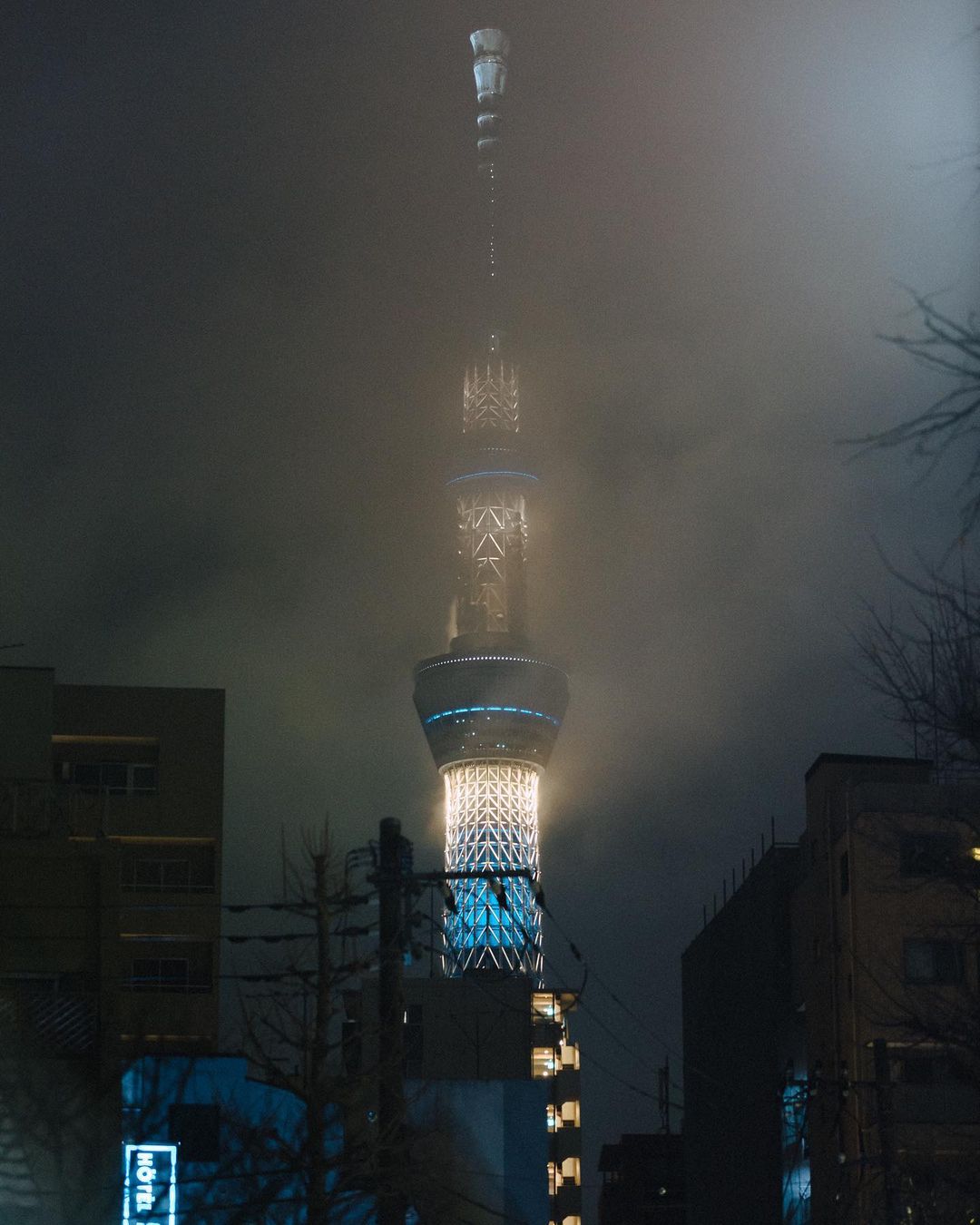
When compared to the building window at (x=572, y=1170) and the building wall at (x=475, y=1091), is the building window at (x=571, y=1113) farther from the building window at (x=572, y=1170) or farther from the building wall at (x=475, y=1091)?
the building wall at (x=475, y=1091)

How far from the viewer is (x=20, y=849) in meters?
29.7

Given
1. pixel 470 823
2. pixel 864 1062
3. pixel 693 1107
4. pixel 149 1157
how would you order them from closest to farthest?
pixel 149 1157 → pixel 864 1062 → pixel 693 1107 → pixel 470 823

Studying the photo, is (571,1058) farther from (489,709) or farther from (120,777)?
(120,777)

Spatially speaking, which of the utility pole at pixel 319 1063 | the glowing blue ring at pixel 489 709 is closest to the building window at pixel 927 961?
the utility pole at pixel 319 1063

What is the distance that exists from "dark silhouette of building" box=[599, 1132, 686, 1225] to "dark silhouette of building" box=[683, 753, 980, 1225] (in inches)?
1607

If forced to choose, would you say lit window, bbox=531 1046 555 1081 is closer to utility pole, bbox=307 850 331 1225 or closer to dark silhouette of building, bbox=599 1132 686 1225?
dark silhouette of building, bbox=599 1132 686 1225

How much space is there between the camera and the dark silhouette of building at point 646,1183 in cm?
10850

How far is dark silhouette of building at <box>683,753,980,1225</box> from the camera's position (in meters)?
44.9

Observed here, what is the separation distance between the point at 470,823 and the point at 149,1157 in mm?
118501

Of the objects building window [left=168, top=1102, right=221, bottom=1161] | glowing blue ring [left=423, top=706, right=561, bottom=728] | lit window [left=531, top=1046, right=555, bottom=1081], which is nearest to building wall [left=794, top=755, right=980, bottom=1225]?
building window [left=168, top=1102, right=221, bottom=1161]

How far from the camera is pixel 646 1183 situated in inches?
4345

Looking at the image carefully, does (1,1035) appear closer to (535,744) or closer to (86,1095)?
(86,1095)

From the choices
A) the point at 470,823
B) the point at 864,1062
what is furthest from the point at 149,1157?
the point at 470,823

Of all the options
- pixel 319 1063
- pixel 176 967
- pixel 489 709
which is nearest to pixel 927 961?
pixel 176 967
